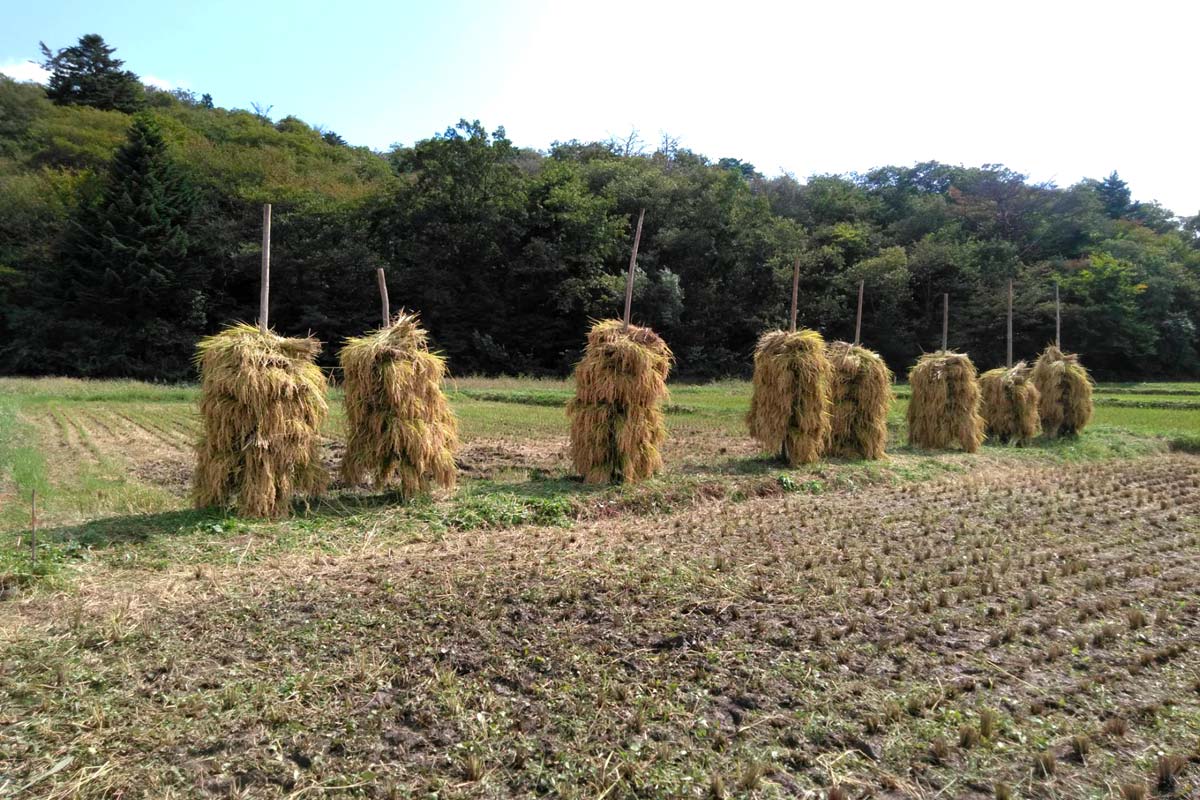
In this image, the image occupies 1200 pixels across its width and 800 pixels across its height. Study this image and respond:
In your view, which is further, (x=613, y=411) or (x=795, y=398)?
(x=795, y=398)

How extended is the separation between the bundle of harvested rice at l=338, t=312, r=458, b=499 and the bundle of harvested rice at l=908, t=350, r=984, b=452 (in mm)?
12071

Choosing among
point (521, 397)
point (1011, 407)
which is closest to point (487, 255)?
point (521, 397)

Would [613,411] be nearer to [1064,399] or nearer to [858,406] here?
[858,406]

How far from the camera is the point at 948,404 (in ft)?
55.1

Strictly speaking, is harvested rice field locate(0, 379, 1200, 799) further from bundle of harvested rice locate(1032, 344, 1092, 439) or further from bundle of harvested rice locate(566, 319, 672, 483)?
bundle of harvested rice locate(1032, 344, 1092, 439)

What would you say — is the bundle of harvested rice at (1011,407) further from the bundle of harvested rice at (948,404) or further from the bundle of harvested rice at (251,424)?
the bundle of harvested rice at (251,424)

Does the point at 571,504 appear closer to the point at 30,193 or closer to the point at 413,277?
the point at 413,277

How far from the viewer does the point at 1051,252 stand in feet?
168

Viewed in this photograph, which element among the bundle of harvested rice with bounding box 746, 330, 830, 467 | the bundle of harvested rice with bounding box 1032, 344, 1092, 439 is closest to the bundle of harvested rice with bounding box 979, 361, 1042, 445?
the bundle of harvested rice with bounding box 1032, 344, 1092, 439

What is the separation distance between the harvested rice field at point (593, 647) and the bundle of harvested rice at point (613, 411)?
0.57 metres

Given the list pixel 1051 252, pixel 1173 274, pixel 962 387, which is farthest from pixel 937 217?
pixel 962 387

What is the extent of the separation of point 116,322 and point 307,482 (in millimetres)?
37373

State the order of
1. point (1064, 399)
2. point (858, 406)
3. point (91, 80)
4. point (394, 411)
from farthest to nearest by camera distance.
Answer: point (91, 80)
point (1064, 399)
point (858, 406)
point (394, 411)

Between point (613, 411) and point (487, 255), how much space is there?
33.2 meters
